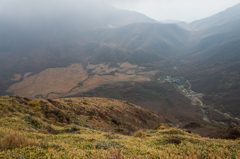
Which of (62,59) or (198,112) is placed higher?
(62,59)

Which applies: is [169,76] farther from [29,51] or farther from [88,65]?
[29,51]

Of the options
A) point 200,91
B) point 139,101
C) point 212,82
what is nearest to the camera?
point 139,101

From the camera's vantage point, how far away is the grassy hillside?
3.96 m

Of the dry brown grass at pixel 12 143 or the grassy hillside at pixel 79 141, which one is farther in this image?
the dry brown grass at pixel 12 143

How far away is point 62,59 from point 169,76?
5981 inches

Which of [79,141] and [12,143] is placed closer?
[12,143]

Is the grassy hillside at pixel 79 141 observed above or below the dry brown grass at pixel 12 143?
below

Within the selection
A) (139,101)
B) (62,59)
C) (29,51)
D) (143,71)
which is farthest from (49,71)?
(139,101)

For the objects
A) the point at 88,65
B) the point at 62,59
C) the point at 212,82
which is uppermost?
the point at 62,59

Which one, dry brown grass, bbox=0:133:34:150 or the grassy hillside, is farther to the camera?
dry brown grass, bbox=0:133:34:150

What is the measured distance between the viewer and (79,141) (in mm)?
7215

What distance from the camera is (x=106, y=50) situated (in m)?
196

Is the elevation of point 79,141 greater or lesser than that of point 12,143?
lesser

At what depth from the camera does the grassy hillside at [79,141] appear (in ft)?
13.0
